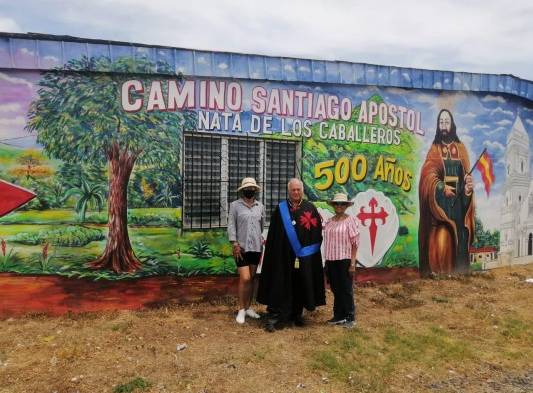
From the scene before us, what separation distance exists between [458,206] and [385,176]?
172 cm

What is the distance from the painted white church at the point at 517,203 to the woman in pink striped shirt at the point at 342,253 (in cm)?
484

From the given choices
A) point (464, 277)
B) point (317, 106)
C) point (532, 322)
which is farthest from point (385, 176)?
point (532, 322)

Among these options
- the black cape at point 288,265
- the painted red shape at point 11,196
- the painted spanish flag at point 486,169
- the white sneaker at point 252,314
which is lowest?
the white sneaker at point 252,314

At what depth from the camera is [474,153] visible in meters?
8.38

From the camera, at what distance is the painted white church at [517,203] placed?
8984 millimetres

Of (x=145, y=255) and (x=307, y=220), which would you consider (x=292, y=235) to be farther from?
(x=145, y=255)

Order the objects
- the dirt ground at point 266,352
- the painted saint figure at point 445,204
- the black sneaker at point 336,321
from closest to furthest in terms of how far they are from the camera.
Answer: the dirt ground at point 266,352
the black sneaker at point 336,321
the painted saint figure at point 445,204

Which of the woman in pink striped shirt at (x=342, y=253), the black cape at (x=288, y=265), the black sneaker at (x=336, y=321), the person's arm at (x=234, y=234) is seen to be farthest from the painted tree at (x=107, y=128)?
the black sneaker at (x=336, y=321)

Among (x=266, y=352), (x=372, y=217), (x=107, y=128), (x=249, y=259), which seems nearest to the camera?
(x=266, y=352)

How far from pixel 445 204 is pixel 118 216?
5.39 m

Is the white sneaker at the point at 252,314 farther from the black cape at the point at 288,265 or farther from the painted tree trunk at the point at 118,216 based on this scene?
the painted tree trunk at the point at 118,216

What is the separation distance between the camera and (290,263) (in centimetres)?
550

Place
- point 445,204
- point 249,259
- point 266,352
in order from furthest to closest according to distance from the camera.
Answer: point 445,204 → point 249,259 → point 266,352

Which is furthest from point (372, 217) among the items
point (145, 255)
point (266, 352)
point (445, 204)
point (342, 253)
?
point (145, 255)
